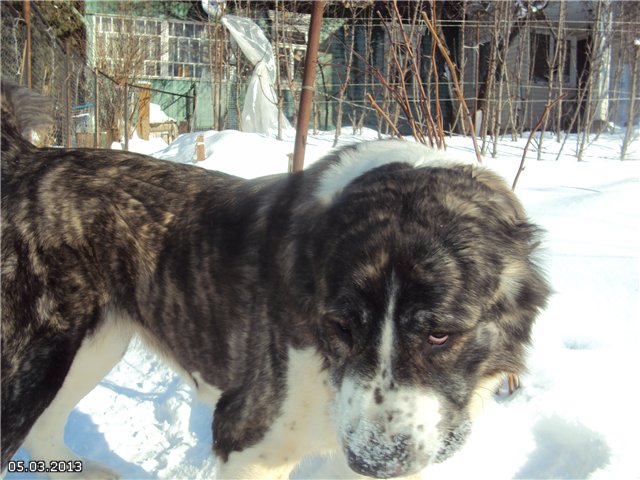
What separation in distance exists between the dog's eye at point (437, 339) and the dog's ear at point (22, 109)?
1960 mm

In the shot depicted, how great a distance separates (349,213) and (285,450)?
839 millimetres

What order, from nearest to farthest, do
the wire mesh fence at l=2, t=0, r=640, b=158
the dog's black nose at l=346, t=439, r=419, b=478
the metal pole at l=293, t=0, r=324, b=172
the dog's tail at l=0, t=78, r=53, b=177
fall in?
the dog's black nose at l=346, t=439, r=419, b=478 → the dog's tail at l=0, t=78, r=53, b=177 → the metal pole at l=293, t=0, r=324, b=172 → the wire mesh fence at l=2, t=0, r=640, b=158

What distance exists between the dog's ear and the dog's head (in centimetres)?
153

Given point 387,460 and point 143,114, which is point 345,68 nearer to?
point 143,114

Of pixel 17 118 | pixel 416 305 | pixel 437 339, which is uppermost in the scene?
pixel 17 118

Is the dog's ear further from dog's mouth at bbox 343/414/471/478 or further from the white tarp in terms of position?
the white tarp

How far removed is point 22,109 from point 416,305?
202cm

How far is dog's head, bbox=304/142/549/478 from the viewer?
1.52 meters

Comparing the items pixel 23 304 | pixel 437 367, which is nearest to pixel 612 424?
pixel 437 367

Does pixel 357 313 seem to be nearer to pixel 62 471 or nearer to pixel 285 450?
pixel 285 450

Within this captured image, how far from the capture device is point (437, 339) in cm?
157

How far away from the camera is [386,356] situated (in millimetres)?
1541

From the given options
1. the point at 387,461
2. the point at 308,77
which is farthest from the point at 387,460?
the point at 308,77

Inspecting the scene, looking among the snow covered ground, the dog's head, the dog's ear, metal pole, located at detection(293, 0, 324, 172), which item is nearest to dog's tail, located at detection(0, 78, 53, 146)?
the dog's ear
